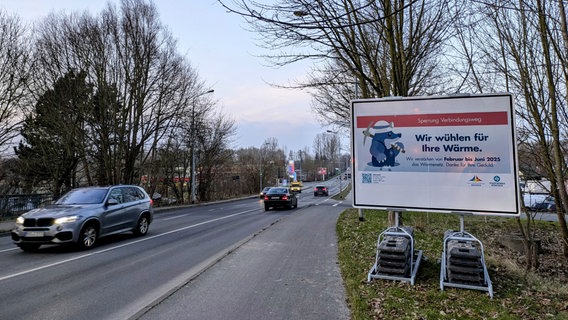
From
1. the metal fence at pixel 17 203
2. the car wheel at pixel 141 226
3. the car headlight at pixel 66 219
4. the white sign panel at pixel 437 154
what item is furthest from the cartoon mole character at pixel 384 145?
the metal fence at pixel 17 203

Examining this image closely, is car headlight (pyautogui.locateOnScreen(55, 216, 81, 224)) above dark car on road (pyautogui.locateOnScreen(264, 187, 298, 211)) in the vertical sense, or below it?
above

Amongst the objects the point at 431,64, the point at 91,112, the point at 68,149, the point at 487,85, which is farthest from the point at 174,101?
the point at 487,85

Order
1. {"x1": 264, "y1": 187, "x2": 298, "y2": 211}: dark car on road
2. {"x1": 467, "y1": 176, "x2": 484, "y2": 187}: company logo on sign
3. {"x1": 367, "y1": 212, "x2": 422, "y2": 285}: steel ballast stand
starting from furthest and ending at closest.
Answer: {"x1": 264, "y1": 187, "x2": 298, "y2": 211}: dark car on road, {"x1": 367, "y1": 212, "x2": 422, "y2": 285}: steel ballast stand, {"x1": 467, "y1": 176, "x2": 484, "y2": 187}: company logo on sign

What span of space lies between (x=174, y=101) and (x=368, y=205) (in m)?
25.6

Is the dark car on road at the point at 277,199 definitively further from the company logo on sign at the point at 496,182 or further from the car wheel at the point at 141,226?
the company logo on sign at the point at 496,182

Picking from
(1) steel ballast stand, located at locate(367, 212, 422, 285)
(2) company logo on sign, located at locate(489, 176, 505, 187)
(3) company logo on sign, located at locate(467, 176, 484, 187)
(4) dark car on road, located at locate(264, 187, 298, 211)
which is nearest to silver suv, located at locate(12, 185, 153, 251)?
(1) steel ballast stand, located at locate(367, 212, 422, 285)

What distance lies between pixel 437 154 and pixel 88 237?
9.13 m

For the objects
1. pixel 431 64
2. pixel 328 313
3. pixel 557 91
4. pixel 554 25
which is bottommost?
pixel 328 313

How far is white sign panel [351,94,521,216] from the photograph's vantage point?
545 centimetres

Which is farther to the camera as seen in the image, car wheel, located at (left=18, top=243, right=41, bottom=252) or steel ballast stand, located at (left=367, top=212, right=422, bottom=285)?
car wheel, located at (left=18, top=243, right=41, bottom=252)

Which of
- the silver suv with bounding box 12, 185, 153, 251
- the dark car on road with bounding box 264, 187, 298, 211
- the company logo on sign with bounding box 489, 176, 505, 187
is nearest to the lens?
the company logo on sign with bounding box 489, 176, 505, 187

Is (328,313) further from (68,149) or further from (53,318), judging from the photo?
(68,149)

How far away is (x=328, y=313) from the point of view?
4.74 meters

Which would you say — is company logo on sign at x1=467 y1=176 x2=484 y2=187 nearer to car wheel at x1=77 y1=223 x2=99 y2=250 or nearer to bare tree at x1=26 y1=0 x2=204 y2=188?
car wheel at x1=77 y1=223 x2=99 y2=250
